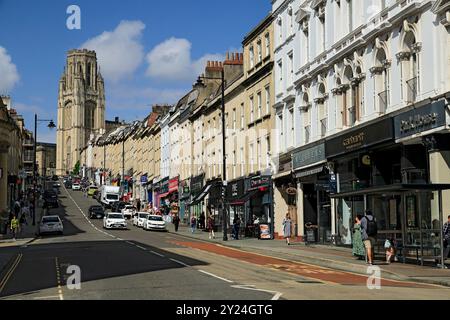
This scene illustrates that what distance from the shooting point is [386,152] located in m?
30.0

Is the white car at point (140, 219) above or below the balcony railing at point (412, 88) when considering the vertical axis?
below

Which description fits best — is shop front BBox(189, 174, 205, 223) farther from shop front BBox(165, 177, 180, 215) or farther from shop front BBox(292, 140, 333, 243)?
shop front BBox(292, 140, 333, 243)

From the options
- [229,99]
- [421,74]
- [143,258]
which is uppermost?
[229,99]

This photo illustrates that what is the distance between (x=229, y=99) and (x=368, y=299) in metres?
42.9

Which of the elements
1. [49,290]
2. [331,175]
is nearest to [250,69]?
[331,175]

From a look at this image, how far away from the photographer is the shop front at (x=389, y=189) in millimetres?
23391

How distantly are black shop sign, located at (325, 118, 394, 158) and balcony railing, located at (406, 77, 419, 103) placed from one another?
147cm

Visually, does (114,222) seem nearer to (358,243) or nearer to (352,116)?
(352,116)

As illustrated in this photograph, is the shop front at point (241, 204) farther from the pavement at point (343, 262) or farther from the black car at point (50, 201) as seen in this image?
the black car at point (50, 201)

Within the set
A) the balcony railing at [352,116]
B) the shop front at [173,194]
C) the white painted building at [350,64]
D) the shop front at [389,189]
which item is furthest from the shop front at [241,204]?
the shop front at [173,194]

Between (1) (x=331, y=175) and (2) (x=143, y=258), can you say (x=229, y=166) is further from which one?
(2) (x=143, y=258)

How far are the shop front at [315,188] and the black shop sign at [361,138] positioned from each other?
59.4 inches

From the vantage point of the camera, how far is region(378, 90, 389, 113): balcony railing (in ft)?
95.2

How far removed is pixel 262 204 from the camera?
47250 mm
